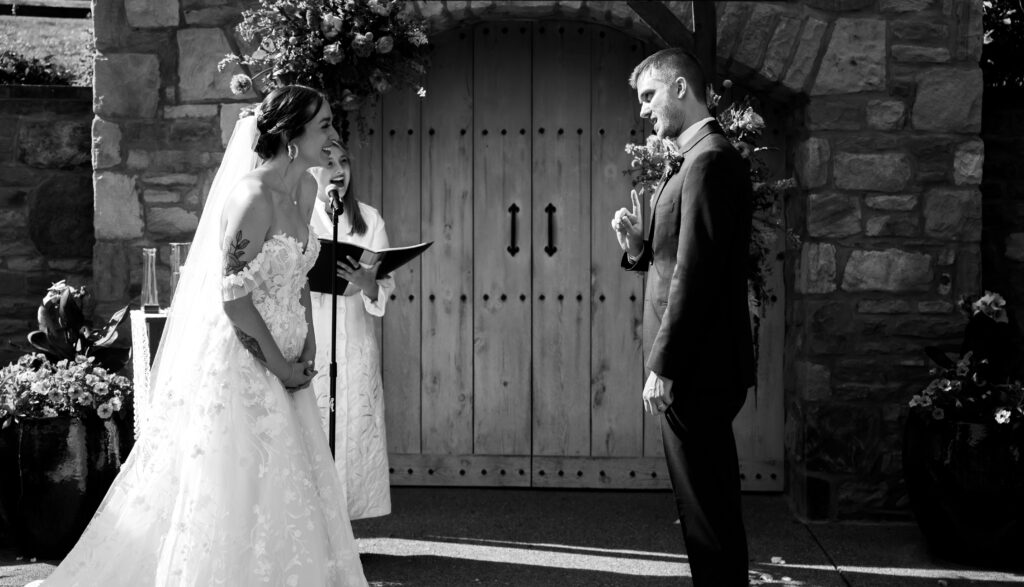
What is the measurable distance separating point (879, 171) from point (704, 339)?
2.58 meters

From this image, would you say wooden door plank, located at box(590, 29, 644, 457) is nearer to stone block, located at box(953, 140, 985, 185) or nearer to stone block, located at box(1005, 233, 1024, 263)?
stone block, located at box(953, 140, 985, 185)

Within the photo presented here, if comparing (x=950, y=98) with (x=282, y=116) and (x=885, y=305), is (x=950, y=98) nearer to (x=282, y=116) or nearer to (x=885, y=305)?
(x=885, y=305)

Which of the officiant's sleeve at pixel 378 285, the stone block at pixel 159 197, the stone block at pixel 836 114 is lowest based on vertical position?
the officiant's sleeve at pixel 378 285

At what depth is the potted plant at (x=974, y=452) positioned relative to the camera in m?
5.12

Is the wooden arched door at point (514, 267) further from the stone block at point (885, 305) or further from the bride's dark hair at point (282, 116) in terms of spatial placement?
the bride's dark hair at point (282, 116)

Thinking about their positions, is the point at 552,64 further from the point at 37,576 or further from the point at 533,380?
the point at 37,576

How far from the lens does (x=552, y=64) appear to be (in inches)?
254

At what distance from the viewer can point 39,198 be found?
6137 millimetres

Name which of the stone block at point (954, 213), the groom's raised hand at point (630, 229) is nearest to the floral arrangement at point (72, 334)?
the groom's raised hand at point (630, 229)

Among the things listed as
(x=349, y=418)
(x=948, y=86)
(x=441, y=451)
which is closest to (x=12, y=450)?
(x=349, y=418)

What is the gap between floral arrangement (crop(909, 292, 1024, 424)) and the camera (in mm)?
5211

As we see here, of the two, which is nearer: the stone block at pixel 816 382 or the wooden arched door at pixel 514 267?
the stone block at pixel 816 382

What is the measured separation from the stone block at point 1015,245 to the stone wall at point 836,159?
39 cm

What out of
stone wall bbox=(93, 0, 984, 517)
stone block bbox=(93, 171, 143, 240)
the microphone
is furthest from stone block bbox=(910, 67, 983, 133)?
stone block bbox=(93, 171, 143, 240)
